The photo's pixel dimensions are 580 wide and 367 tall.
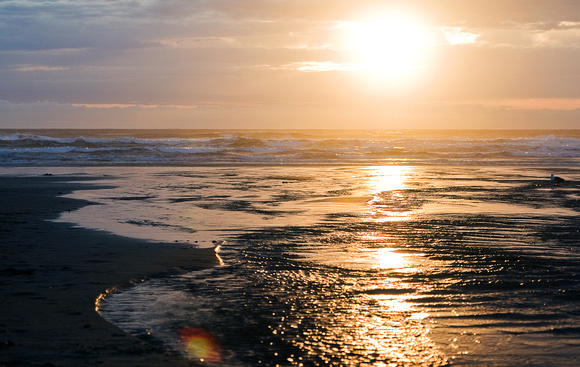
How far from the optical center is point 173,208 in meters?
15.1

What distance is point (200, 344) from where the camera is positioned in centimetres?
527

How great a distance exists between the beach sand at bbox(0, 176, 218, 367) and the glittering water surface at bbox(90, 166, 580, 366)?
11.8 inches

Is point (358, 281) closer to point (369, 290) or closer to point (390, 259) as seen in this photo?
point (369, 290)

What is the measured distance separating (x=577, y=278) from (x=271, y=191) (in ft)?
41.6

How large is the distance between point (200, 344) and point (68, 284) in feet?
9.22

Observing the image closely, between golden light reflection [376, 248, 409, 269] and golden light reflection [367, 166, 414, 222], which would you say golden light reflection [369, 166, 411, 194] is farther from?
golden light reflection [376, 248, 409, 269]

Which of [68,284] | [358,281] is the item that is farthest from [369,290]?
[68,284]

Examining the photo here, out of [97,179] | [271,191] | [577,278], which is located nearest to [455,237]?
[577,278]

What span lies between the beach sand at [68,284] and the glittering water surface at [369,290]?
30cm

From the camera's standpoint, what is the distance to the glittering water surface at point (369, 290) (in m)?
5.20

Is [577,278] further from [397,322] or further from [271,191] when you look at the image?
[271,191]

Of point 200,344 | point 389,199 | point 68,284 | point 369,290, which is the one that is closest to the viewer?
point 200,344

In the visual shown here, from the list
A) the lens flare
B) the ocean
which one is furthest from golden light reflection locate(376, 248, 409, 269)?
the lens flare

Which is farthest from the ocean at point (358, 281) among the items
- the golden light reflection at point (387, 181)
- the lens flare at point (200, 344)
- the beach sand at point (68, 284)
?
the golden light reflection at point (387, 181)
